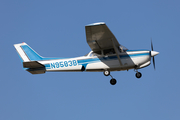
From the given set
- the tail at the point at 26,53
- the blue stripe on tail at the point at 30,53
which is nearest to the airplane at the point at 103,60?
the blue stripe on tail at the point at 30,53

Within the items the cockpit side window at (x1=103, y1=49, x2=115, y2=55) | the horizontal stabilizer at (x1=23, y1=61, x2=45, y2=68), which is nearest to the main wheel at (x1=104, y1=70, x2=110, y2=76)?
the cockpit side window at (x1=103, y1=49, x2=115, y2=55)

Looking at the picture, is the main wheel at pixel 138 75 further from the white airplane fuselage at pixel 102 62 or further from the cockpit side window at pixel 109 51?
the cockpit side window at pixel 109 51

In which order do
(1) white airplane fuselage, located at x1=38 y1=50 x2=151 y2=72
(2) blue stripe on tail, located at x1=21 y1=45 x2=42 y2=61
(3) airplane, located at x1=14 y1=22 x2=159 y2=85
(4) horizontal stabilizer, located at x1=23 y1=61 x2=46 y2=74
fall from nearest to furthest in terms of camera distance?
(3) airplane, located at x1=14 y1=22 x2=159 y2=85, (1) white airplane fuselage, located at x1=38 y1=50 x2=151 y2=72, (4) horizontal stabilizer, located at x1=23 y1=61 x2=46 y2=74, (2) blue stripe on tail, located at x1=21 y1=45 x2=42 y2=61

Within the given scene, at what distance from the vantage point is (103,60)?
17953mm

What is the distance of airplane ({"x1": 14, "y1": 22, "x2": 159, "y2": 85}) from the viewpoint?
57.1 feet

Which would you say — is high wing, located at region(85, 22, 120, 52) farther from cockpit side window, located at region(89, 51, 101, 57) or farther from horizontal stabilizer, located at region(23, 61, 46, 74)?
horizontal stabilizer, located at region(23, 61, 46, 74)

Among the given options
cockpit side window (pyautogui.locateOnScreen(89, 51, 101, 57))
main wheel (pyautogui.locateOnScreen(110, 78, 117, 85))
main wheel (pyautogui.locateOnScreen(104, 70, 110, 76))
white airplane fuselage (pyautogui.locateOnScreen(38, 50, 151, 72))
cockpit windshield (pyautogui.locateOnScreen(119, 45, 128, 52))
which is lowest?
main wheel (pyautogui.locateOnScreen(110, 78, 117, 85))

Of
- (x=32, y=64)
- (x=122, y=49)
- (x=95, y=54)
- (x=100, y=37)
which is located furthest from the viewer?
(x=32, y=64)

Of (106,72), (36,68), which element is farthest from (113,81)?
(36,68)

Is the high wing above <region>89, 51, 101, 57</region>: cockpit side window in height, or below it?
above

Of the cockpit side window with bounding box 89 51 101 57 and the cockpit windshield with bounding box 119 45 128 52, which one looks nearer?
the cockpit windshield with bounding box 119 45 128 52

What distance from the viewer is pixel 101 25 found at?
1546cm

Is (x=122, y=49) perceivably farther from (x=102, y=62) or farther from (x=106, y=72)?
(x=106, y=72)

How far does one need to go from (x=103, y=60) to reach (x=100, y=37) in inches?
69.8
